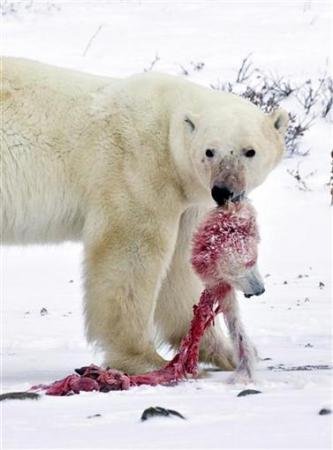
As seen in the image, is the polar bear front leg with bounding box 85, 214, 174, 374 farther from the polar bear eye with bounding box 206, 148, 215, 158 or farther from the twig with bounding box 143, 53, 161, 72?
the twig with bounding box 143, 53, 161, 72

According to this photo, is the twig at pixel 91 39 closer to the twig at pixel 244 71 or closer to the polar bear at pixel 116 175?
the twig at pixel 244 71

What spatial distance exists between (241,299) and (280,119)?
7.64 ft

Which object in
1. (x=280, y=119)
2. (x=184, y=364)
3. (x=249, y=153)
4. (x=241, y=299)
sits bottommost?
(x=241, y=299)

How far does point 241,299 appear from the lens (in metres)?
7.10

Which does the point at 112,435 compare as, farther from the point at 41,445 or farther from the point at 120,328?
the point at 120,328

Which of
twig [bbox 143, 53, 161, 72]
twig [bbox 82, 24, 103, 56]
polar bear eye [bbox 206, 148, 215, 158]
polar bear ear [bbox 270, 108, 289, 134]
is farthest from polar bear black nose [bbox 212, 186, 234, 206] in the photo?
twig [bbox 82, 24, 103, 56]

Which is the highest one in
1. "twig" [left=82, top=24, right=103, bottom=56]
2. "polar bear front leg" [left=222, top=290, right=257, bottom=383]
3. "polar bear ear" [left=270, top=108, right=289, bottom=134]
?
"twig" [left=82, top=24, right=103, bottom=56]

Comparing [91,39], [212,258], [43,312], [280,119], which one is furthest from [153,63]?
[212,258]

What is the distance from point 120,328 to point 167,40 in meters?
8.77

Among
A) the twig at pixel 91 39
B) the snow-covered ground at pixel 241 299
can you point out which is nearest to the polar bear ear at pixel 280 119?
the snow-covered ground at pixel 241 299

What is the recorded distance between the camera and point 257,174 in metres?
4.70

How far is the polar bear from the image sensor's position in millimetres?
4883

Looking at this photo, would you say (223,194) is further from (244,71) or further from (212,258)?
(244,71)

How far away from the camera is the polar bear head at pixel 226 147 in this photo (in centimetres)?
452
